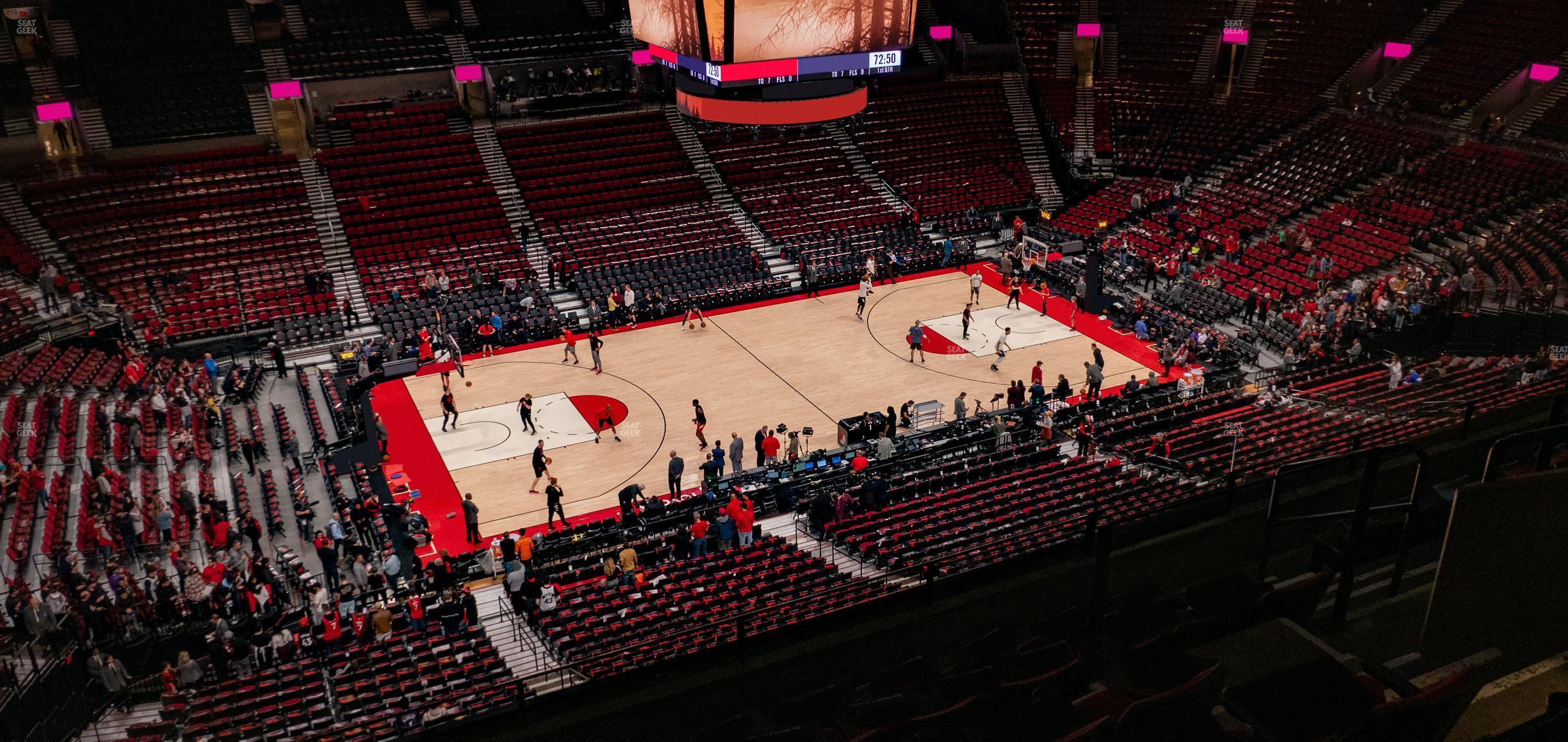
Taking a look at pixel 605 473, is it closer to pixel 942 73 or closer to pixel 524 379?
pixel 524 379

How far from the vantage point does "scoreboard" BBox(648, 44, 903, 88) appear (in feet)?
75.6

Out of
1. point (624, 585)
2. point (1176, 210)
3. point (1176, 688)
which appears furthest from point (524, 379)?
point (1176, 688)

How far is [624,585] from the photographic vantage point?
18953mm

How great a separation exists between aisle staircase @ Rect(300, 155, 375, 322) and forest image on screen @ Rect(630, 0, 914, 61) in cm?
1454

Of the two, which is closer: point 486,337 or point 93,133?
point 486,337

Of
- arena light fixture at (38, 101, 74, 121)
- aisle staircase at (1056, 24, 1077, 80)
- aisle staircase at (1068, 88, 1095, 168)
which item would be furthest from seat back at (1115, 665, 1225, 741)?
aisle staircase at (1056, 24, 1077, 80)

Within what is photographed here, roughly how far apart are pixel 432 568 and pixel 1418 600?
16.0 metres

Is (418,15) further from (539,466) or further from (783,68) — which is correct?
(539,466)

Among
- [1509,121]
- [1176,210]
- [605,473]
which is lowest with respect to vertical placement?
[605,473]

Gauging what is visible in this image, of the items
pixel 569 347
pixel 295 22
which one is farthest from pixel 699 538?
pixel 295 22

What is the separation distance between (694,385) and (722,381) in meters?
0.76

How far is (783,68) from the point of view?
23.6m

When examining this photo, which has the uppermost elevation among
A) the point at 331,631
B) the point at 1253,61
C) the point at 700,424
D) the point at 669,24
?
→ the point at 669,24

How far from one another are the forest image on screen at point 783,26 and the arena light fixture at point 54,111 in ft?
71.5
